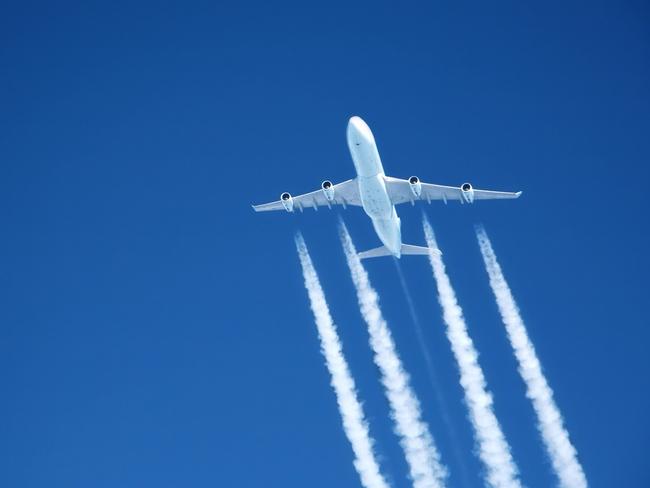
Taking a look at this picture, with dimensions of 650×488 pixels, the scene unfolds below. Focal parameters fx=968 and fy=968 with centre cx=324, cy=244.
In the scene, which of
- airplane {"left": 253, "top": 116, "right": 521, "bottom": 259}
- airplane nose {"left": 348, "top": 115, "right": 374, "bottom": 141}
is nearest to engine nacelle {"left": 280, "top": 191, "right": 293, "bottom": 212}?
airplane {"left": 253, "top": 116, "right": 521, "bottom": 259}

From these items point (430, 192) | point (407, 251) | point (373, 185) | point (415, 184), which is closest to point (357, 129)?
point (373, 185)

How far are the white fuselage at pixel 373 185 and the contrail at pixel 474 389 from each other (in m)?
5.25

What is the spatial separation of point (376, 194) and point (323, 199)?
885 cm

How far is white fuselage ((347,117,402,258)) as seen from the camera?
7006 cm

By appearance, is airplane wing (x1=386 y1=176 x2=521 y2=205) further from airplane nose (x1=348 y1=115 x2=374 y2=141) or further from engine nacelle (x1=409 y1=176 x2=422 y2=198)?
airplane nose (x1=348 y1=115 x2=374 y2=141)

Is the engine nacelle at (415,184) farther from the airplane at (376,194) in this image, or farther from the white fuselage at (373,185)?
the white fuselage at (373,185)

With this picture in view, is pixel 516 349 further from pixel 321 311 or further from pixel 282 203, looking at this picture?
pixel 282 203

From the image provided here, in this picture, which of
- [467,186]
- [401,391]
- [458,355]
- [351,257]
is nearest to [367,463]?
[401,391]

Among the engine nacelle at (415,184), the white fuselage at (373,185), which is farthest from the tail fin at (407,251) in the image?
the engine nacelle at (415,184)

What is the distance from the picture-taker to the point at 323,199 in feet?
267

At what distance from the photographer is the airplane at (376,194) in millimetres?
71125

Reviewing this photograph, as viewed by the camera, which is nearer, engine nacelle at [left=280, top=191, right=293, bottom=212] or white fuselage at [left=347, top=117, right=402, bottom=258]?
white fuselage at [left=347, top=117, right=402, bottom=258]

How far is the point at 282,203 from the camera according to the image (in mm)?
80125

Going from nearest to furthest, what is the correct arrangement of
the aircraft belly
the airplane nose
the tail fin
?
the airplane nose, the aircraft belly, the tail fin
